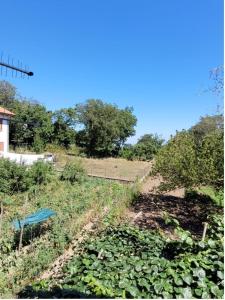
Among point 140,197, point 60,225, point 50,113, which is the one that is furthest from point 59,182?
point 50,113

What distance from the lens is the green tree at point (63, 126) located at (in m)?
39.8

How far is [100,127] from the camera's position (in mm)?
39438

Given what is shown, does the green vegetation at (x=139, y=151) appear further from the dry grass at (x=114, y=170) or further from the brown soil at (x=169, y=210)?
the brown soil at (x=169, y=210)

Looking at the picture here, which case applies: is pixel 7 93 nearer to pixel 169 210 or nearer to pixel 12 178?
pixel 12 178

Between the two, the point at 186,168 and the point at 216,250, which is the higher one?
the point at 186,168

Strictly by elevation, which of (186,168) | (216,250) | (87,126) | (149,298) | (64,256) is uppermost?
(87,126)

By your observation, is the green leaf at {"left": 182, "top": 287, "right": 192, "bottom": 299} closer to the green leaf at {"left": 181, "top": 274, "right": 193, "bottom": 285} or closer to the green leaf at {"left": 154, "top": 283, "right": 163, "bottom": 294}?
the green leaf at {"left": 181, "top": 274, "right": 193, "bottom": 285}

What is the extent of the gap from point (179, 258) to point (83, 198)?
8812 millimetres

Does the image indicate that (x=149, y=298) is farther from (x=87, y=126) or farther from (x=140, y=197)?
(x=87, y=126)

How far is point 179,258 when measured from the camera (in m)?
5.15

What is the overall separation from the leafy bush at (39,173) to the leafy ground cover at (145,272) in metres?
11.8

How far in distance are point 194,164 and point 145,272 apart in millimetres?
6809

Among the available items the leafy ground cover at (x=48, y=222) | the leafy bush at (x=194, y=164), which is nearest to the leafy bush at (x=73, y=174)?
the leafy ground cover at (x=48, y=222)

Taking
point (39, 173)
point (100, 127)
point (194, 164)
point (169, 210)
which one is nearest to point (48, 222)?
point (194, 164)
